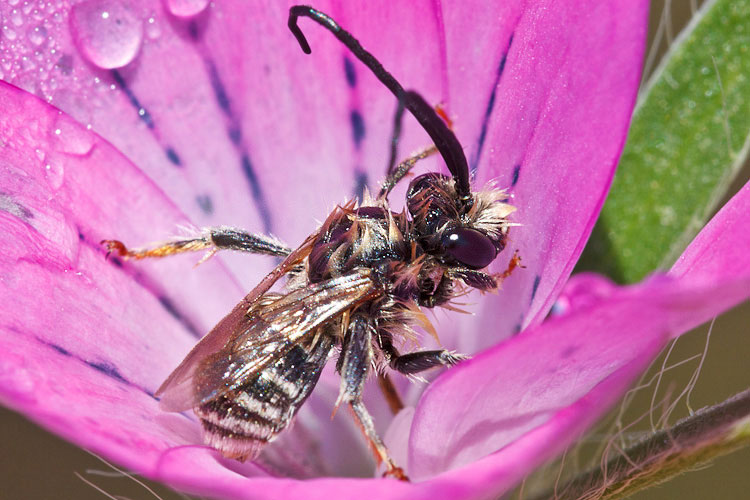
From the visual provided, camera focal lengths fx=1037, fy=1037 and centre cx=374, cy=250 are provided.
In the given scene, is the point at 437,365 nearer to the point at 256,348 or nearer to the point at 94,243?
the point at 256,348

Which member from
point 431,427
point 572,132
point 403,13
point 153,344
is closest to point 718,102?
point 572,132

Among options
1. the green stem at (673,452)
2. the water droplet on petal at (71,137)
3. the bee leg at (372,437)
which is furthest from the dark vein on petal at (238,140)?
the green stem at (673,452)

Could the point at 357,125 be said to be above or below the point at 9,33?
below

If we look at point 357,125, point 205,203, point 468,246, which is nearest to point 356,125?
point 357,125

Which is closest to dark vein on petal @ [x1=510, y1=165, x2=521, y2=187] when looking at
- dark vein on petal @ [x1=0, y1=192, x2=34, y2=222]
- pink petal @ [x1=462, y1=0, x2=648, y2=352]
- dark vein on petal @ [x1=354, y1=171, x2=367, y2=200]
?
pink petal @ [x1=462, y1=0, x2=648, y2=352]

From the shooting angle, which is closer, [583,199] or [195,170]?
[583,199]

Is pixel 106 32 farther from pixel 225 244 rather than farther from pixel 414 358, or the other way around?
pixel 414 358

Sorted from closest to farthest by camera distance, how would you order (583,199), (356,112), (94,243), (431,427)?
(431,427) → (583,199) → (94,243) → (356,112)
